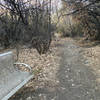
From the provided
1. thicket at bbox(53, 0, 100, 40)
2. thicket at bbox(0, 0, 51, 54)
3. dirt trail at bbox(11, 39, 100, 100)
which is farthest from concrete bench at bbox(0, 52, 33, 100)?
thicket at bbox(53, 0, 100, 40)

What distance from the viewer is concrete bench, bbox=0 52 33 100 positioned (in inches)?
90.9

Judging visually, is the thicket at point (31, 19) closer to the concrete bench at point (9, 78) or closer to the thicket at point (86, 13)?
the concrete bench at point (9, 78)

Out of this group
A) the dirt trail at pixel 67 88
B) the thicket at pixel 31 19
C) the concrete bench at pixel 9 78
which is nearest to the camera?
the concrete bench at pixel 9 78

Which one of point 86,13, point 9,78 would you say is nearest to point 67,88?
point 9,78

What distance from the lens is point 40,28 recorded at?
21.3 ft

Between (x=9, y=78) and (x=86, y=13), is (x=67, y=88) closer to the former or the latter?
(x=9, y=78)

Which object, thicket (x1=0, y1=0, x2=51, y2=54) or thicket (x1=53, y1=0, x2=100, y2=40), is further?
thicket (x1=53, y1=0, x2=100, y2=40)

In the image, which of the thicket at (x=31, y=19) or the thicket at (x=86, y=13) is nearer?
the thicket at (x=31, y=19)

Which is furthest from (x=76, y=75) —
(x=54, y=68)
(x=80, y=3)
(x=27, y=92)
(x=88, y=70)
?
(x=80, y=3)

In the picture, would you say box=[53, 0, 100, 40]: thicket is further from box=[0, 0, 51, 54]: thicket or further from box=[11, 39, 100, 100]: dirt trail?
box=[11, 39, 100, 100]: dirt trail

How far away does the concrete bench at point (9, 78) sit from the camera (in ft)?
7.57

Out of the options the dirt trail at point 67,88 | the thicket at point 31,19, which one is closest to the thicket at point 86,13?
the thicket at point 31,19

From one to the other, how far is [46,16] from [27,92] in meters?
4.92

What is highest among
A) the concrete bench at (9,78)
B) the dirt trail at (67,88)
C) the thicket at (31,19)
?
the thicket at (31,19)
